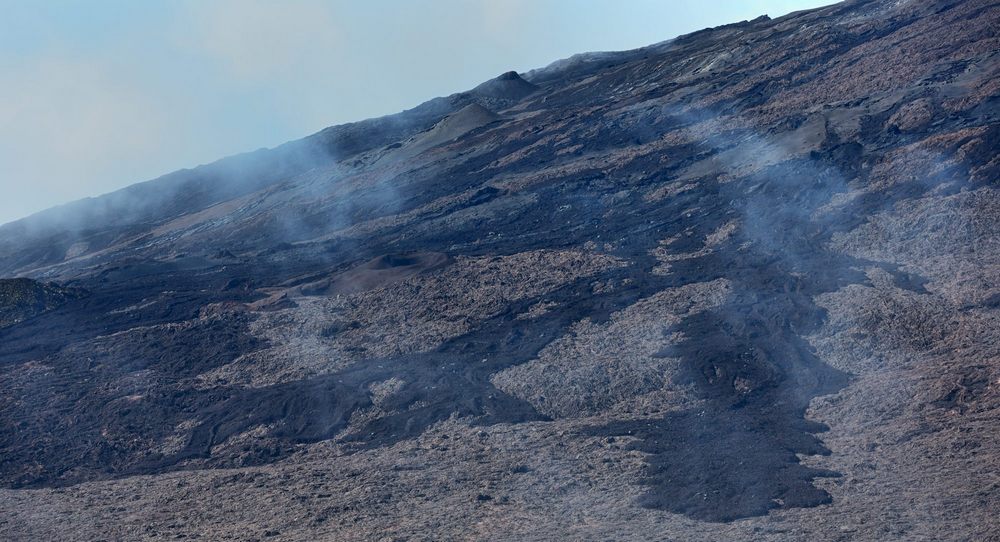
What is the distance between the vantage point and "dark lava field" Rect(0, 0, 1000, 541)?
15.2 meters

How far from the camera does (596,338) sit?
75.0 ft

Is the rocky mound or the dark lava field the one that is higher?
the rocky mound

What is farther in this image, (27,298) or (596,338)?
(27,298)

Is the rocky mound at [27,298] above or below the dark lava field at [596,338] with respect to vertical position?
above

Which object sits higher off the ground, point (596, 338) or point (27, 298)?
point (27, 298)

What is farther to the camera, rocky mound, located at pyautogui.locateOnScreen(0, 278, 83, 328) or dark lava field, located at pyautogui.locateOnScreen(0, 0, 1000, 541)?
rocky mound, located at pyautogui.locateOnScreen(0, 278, 83, 328)

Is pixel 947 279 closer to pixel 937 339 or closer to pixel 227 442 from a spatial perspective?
pixel 937 339

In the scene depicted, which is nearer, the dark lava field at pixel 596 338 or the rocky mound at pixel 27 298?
the dark lava field at pixel 596 338

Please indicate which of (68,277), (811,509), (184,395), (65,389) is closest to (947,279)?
(811,509)

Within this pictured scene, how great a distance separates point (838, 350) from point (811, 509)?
761cm

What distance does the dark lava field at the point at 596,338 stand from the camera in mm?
15180

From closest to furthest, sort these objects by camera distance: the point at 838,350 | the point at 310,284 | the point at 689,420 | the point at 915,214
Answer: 1. the point at 689,420
2. the point at 838,350
3. the point at 915,214
4. the point at 310,284

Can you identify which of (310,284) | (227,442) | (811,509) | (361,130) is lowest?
(811,509)

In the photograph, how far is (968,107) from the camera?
30.9 meters
